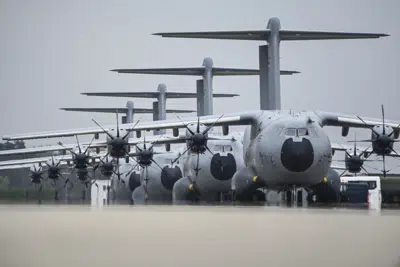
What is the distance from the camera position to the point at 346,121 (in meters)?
31.5

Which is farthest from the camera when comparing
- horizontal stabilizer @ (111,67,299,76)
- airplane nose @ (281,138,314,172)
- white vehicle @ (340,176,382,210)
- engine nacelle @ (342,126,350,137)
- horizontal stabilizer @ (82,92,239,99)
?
horizontal stabilizer @ (82,92,239,99)

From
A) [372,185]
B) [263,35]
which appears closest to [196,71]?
[263,35]

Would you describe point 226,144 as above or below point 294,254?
above

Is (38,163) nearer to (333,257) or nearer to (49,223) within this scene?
(49,223)

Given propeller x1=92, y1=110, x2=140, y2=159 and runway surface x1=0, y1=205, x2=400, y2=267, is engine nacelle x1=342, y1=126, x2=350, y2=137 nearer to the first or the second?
propeller x1=92, y1=110, x2=140, y2=159

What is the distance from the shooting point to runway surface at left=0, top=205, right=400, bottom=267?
322 inches

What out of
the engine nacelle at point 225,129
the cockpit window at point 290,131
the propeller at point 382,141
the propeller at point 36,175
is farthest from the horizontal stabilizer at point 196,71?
the propeller at point 382,141

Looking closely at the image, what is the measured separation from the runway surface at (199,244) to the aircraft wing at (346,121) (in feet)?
53.7

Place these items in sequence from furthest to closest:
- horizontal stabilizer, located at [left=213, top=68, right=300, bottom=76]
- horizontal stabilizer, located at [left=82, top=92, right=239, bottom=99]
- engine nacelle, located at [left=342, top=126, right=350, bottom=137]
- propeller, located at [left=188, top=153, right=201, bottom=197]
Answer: horizontal stabilizer, located at [left=82, top=92, right=239, bottom=99], horizontal stabilizer, located at [left=213, top=68, right=300, bottom=76], propeller, located at [left=188, top=153, right=201, bottom=197], engine nacelle, located at [left=342, top=126, right=350, bottom=137]

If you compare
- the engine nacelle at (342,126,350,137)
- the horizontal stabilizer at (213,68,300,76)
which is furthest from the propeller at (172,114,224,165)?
the horizontal stabilizer at (213,68,300,76)

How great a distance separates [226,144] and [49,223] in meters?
22.5

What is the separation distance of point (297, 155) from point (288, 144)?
0.53 metres

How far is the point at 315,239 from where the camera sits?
1090 cm

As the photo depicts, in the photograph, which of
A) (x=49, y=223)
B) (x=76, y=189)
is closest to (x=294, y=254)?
(x=49, y=223)
